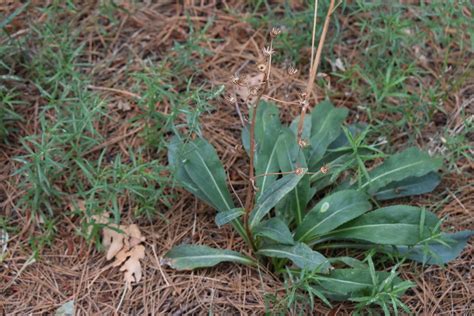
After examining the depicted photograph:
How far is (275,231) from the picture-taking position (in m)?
2.89

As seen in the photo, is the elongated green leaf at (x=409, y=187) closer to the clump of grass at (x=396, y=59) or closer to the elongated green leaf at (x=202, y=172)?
the clump of grass at (x=396, y=59)

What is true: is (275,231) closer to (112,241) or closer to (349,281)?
(349,281)

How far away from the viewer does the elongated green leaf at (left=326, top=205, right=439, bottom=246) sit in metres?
2.89

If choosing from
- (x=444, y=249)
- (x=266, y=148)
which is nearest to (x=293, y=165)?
(x=266, y=148)

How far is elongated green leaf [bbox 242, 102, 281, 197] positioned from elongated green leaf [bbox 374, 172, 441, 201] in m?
0.53

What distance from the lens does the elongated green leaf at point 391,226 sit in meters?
2.89

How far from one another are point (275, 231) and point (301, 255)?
0.50ft

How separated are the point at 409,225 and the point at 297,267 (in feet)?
1.75

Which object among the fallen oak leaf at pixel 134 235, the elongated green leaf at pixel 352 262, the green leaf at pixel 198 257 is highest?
the elongated green leaf at pixel 352 262

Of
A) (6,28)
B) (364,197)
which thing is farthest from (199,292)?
(6,28)

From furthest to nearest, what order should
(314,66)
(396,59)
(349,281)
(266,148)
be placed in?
1. (396,59)
2. (266,148)
3. (314,66)
4. (349,281)

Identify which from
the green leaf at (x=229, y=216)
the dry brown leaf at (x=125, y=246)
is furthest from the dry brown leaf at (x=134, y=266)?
the green leaf at (x=229, y=216)

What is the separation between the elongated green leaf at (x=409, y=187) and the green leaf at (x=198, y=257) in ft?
2.43

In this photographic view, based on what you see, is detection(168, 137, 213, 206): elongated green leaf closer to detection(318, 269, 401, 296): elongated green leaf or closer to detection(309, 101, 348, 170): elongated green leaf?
detection(309, 101, 348, 170): elongated green leaf
